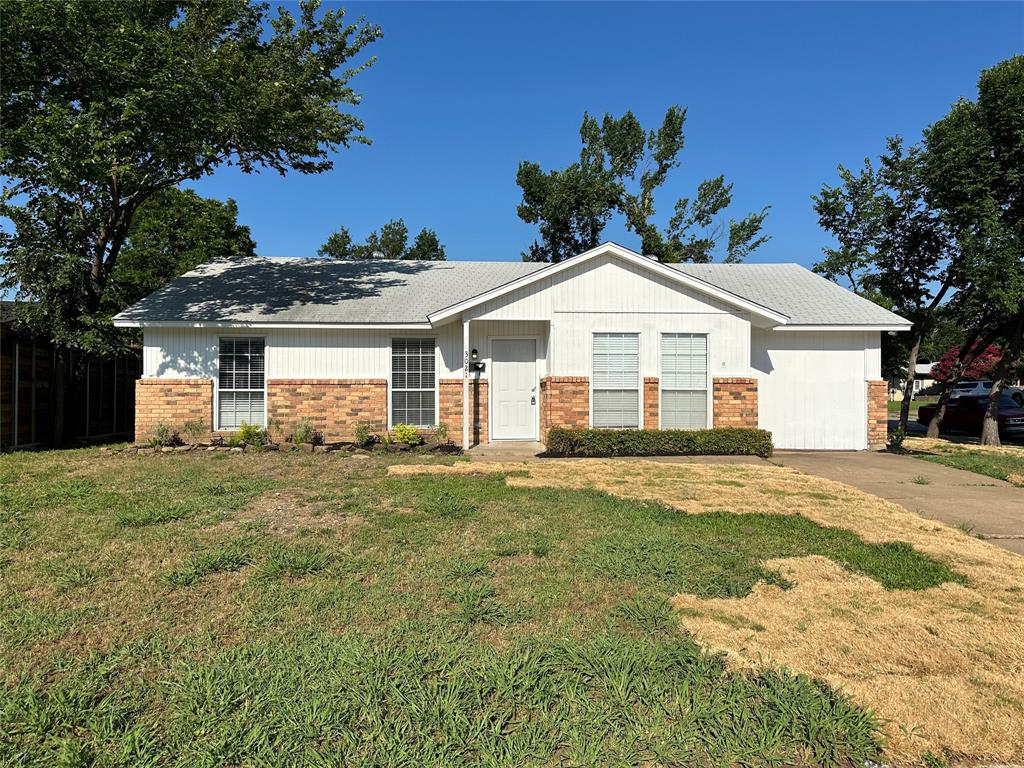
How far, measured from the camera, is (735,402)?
477 inches

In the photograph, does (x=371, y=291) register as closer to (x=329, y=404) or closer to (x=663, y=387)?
(x=329, y=404)

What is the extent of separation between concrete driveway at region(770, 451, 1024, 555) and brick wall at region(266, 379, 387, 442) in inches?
347

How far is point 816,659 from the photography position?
10.6 ft

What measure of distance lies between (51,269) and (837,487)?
15803 millimetres

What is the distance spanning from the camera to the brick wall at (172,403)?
12.3m

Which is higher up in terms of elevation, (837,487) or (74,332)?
(74,332)

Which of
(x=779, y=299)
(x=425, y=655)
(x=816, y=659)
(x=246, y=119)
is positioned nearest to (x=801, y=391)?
(x=779, y=299)

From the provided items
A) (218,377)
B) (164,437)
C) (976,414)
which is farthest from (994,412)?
(164,437)

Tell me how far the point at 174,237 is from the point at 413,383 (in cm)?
2159

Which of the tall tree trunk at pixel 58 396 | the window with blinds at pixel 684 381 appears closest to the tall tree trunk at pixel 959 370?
the window with blinds at pixel 684 381

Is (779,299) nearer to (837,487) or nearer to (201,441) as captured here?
(837,487)

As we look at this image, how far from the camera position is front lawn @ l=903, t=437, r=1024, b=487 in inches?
390

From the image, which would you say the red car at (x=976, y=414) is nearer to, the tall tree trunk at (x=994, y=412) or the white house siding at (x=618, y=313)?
the tall tree trunk at (x=994, y=412)

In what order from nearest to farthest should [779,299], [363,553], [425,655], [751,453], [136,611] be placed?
1. [425,655]
2. [136,611]
3. [363,553]
4. [751,453]
5. [779,299]
